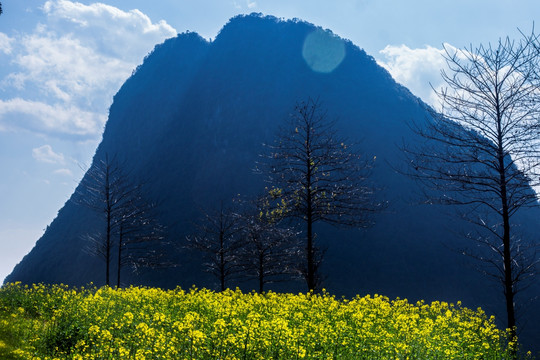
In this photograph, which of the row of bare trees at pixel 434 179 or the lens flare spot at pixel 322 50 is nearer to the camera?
the row of bare trees at pixel 434 179

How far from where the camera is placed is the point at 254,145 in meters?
99.8

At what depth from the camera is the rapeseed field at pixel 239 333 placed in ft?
22.2

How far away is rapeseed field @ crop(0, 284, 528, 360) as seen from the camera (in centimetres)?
678

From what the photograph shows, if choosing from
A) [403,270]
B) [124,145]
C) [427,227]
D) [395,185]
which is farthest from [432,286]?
[124,145]

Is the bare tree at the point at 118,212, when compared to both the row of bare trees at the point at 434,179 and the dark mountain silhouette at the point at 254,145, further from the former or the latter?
the dark mountain silhouette at the point at 254,145

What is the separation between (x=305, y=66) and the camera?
12269 centimetres

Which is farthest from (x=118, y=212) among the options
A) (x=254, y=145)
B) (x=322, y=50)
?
(x=322, y=50)

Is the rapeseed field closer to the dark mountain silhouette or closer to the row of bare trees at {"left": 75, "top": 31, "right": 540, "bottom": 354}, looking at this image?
the row of bare trees at {"left": 75, "top": 31, "right": 540, "bottom": 354}

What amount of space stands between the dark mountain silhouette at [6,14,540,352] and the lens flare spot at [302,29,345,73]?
1.48ft

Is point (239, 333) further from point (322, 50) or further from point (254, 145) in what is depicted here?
point (322, 50)

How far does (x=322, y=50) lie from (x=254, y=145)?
161 feet

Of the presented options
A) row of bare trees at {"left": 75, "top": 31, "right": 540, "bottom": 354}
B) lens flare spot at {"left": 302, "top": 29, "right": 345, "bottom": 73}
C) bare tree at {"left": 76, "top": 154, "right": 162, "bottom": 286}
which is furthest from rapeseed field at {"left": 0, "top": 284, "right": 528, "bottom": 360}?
lens flare spot at {"left": 302, "top": 29, "right": 345, "bottom": 73}

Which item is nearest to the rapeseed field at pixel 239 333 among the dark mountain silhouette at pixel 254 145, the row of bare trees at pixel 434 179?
the row of bare trees at pixel 434 179

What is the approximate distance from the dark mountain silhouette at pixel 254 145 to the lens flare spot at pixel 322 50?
1.48 ft
